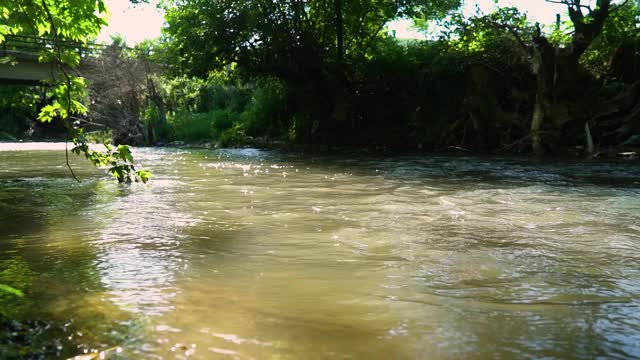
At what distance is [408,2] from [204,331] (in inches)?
902

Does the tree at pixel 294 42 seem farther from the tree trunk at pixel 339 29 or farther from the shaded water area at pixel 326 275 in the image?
the shaded water area at pixel 326 275

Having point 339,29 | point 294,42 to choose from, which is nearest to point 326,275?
point 294,42

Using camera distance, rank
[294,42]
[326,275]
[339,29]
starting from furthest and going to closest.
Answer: [339,29] < [294,42] < [326,275]

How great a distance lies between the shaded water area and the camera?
2860 mm

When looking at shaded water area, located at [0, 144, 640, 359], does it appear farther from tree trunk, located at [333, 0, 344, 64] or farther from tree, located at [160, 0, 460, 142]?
tree trunk, located at [333, 0, 344, 64]

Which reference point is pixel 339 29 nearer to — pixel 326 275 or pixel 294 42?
pixel 294 42

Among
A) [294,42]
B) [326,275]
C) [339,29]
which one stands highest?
[339,29]

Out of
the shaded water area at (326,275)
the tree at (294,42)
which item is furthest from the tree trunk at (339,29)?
the shaded water area at (326,275)

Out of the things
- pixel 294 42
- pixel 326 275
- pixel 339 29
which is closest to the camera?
pixel 326 275

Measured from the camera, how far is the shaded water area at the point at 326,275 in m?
2.86

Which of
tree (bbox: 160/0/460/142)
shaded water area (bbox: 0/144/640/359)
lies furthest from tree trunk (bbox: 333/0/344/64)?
shaded water area (bbox: 0/144/640/359)

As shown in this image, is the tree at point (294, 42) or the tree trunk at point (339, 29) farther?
the tree trunk at point (339, 29)

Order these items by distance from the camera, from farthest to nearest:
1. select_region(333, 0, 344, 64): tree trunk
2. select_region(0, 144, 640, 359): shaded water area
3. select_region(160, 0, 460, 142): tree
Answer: select_region(333, 0, 344, 64): tree trunk, select_region(160, 0, 460, 142): tree, select_region(0, 144, 640, 359): shaded water area

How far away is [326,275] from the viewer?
410 cm
